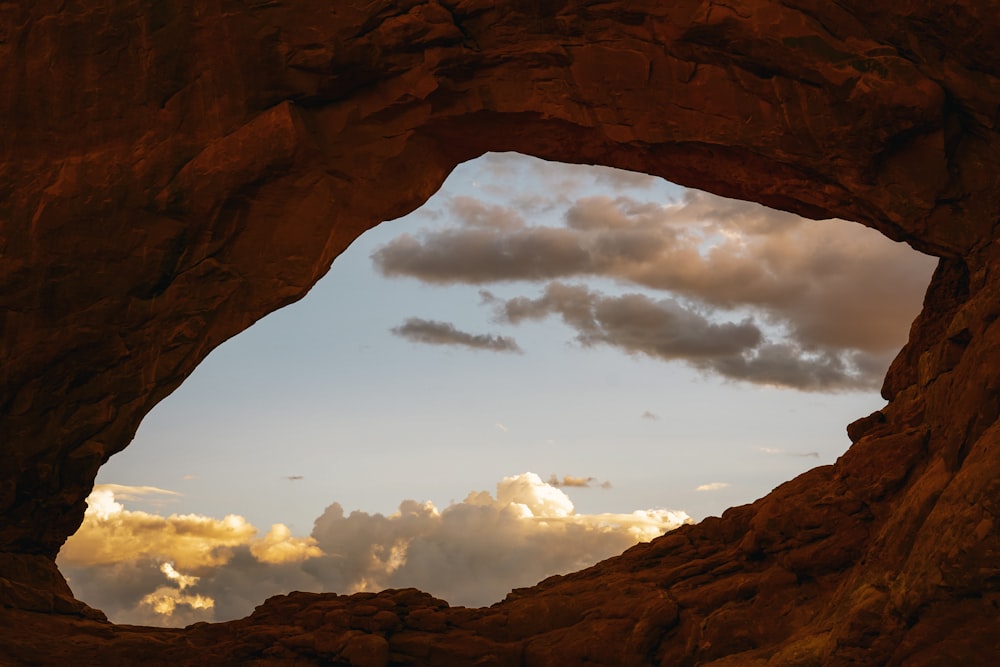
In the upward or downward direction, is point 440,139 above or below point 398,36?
below

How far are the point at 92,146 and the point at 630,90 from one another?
9721mm

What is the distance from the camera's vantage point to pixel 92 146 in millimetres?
16906

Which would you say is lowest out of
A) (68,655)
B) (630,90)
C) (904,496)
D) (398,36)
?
(68,655)

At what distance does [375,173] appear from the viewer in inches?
688

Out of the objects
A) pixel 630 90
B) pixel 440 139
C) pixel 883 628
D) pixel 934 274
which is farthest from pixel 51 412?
pixel 934 274

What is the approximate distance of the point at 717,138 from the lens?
634 inches

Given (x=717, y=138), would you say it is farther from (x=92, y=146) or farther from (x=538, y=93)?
(x=92, y=146)

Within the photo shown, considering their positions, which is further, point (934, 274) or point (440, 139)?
point (440, 139)

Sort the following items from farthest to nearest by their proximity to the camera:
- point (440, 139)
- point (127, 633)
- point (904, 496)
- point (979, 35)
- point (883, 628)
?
point (440, 139) < point (127, 633) < point (979, 35) < point (904, 496) < point (883, 628)

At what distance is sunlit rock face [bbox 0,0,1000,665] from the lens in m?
14.8

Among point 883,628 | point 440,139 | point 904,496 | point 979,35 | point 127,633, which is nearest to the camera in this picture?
point 883,628

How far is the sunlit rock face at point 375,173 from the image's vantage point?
1484 cm

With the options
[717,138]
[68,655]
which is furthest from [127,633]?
A: [717,138]

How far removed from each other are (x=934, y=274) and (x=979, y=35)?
425cm
